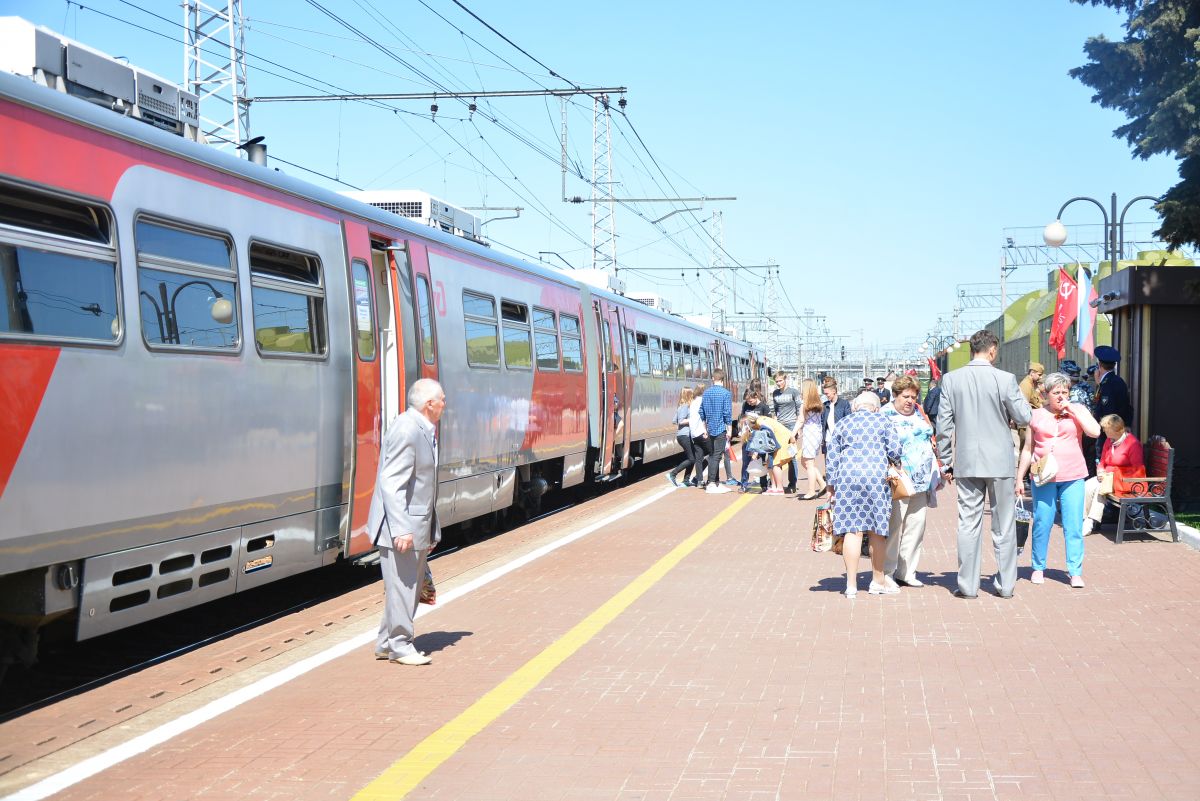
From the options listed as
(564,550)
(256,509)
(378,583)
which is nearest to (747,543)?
(564,550)

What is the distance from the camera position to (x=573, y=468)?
1945cm

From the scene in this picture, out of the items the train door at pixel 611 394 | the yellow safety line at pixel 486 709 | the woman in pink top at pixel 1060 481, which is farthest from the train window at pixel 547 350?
the woman in pink top at pixel 1060 481

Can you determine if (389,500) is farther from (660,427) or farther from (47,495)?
(660,427)

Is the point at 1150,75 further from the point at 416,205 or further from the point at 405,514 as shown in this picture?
the point at 405,514

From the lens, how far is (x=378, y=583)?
11.8 meters

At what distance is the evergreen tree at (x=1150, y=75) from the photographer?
26578 millimetres

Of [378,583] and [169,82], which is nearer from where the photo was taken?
[169,82]

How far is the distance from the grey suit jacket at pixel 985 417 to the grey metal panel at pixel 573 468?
9173 millimetres

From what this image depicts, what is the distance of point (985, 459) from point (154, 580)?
240 inches

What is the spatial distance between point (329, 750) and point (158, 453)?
2597 mm

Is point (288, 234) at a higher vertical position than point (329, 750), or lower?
higher

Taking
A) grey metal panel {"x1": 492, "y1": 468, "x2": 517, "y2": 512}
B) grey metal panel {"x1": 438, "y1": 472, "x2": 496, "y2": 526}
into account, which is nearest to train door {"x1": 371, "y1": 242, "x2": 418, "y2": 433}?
grey metal panel {"x1": 438, "y1": 472, "x2": 496, "y2": 526}

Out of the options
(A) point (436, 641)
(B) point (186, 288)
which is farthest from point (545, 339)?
(B) point (186, 288)

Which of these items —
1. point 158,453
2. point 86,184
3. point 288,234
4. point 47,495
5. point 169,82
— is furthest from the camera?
point 288,234
